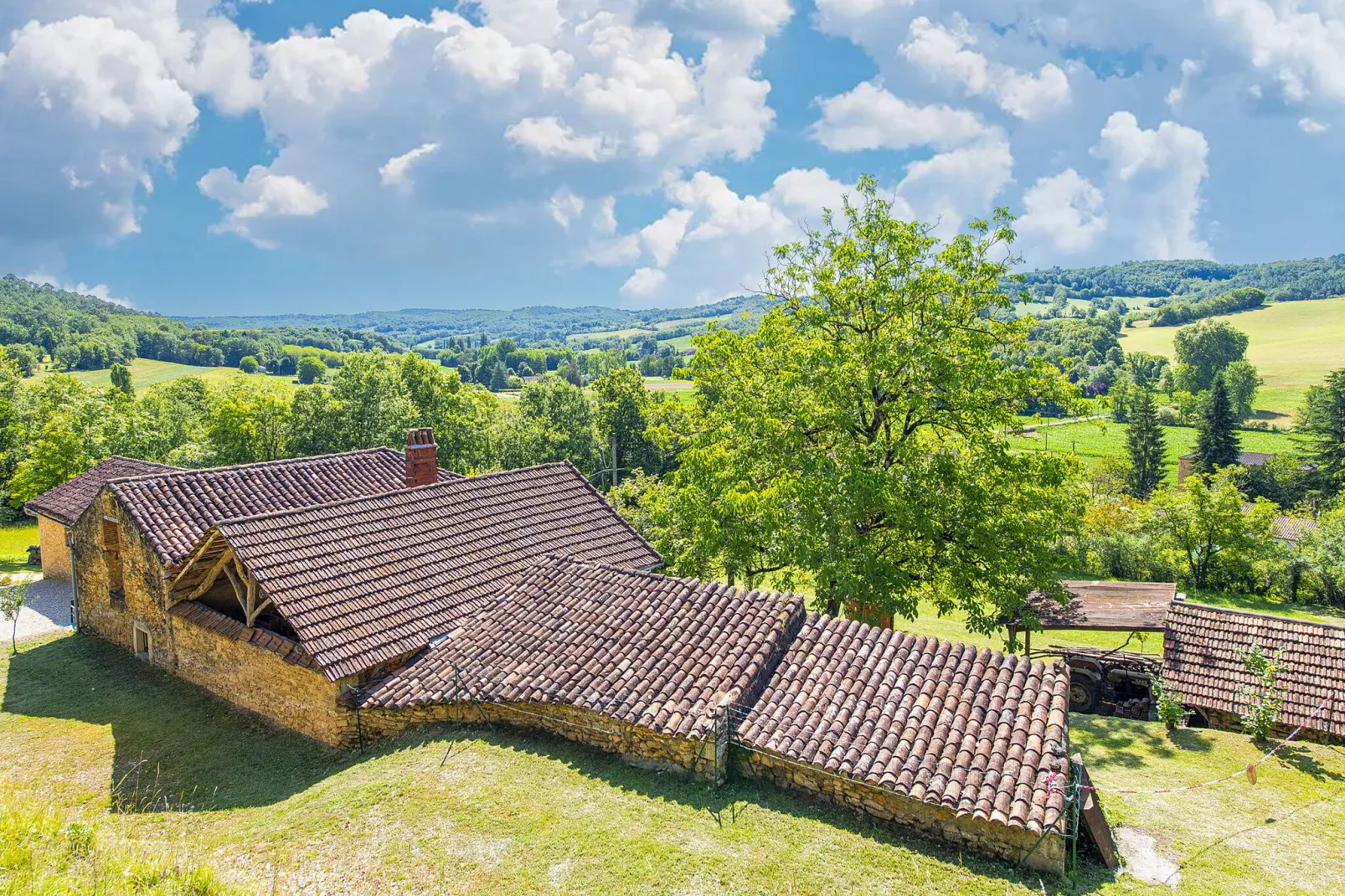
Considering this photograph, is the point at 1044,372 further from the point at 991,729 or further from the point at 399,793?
the point at 399,793

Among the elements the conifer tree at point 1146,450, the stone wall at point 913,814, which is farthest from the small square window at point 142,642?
the conifer tree at point 1146,450

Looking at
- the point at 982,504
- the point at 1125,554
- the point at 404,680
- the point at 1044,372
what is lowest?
the point at 1125,554

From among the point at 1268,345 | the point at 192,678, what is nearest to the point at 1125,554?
the point at 192,678

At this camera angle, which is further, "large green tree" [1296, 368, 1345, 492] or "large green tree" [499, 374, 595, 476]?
"large green tree" [1296, 368, 1345, 492]

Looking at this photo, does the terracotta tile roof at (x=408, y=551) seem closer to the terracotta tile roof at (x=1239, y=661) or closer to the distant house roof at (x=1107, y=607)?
the distant house roof at (x=1107, y=607)

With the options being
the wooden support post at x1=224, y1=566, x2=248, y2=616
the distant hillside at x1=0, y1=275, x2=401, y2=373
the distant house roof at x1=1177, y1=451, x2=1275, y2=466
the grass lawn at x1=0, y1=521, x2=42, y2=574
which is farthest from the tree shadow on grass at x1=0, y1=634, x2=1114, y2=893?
the distant hillside at x1=0, y1=275, x2=401, y2=373

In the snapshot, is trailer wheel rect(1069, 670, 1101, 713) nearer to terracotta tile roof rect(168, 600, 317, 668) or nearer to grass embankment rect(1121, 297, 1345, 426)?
A: terracotta tile roof rect(168, 600, 317, 668)
